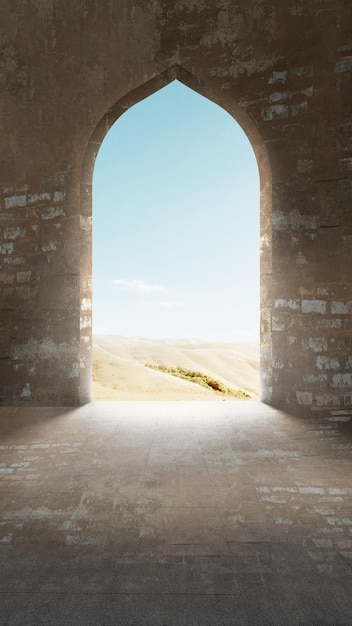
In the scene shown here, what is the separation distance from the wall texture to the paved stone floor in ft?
3.13

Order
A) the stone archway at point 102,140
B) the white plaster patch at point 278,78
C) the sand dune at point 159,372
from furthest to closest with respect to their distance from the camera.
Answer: the sand dune at point 159,372 → the stone archway at point 102,140 → the white plaster patch at point 278,78

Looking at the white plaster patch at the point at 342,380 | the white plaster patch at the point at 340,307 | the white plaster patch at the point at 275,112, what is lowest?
the white plaster patch at the point at 342,380

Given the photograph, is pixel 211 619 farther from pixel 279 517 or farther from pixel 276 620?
pixel 279 517

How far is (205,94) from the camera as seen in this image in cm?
406

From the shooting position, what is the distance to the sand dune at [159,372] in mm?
5969

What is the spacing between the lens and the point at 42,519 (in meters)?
1.84

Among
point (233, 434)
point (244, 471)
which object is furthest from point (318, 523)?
point (233, 434)

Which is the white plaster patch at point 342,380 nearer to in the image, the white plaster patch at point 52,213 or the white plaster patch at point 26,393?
the white plaster patch at point 26,393

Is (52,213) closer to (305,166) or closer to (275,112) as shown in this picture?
(275,112)

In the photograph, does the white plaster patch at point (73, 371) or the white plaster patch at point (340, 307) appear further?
the white plaster patch at point (73, 371)

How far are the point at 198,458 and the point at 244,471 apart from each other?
0.35 m

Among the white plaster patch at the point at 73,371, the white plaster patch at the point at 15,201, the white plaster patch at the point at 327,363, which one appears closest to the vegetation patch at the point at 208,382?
the white plaster patch at the point at 327,363

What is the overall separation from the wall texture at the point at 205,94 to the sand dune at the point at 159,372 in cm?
177

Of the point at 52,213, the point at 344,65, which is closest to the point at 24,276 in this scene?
the point at 52,213
